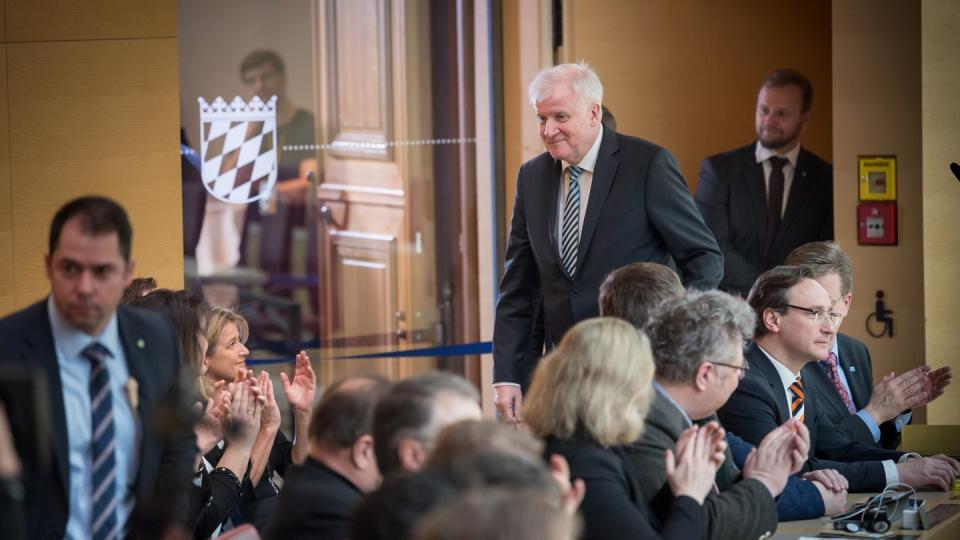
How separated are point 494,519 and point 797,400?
110 inches

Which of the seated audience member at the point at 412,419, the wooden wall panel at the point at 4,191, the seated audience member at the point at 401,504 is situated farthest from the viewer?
the wooden wall panel at the point at 4,191

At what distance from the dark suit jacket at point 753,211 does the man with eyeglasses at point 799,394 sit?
2444mm

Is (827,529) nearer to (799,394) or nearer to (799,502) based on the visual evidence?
(799,502)

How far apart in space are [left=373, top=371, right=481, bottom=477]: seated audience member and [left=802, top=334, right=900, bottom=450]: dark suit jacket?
2.13 m

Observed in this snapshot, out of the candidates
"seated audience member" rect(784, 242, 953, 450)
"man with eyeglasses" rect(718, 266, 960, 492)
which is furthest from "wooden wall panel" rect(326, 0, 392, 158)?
"man with eyeglasses" rect(718, 266, 960, 492)

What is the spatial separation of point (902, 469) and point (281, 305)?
10.8ft

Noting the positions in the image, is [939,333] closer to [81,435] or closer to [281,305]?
[281,305]

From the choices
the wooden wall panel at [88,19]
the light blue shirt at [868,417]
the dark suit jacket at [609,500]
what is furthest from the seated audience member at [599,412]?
the wooden wall panel at [88,19]

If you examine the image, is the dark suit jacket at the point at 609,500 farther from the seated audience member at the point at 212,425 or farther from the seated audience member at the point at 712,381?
the seated audience member at the point at 212,425

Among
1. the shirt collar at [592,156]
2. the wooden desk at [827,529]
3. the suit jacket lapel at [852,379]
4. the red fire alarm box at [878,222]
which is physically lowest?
the wooden desk at [827,529]

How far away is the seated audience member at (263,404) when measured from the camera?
154 inches

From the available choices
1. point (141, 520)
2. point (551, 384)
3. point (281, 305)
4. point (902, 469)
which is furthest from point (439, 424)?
point (281, 305)

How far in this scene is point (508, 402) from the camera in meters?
4.38

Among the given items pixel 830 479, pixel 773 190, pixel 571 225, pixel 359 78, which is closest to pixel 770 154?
pixel 773 190
